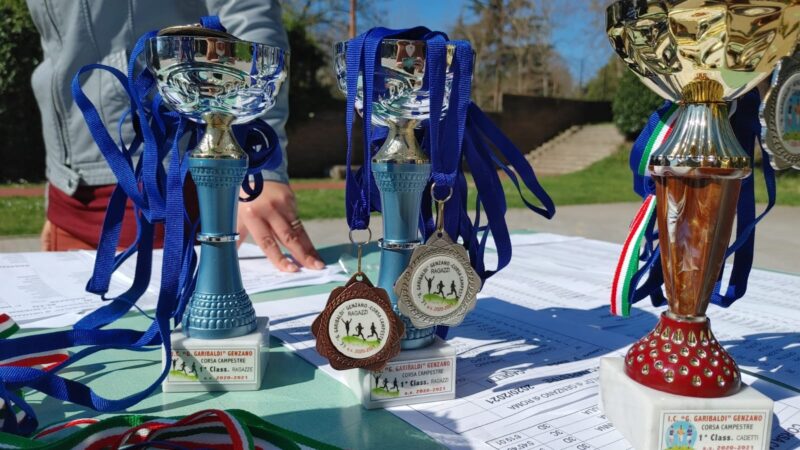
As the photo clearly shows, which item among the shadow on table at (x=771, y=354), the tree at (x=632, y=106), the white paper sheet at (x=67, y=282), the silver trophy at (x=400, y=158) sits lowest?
the white paper sheet at (x=67, y=282)

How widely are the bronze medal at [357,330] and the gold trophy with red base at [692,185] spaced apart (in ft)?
0.78

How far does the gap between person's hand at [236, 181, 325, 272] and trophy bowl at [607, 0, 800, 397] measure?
2.96ft

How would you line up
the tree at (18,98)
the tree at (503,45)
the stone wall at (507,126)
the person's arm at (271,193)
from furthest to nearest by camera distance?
the tree at (503,45)
the stone wall at (507,126)
the tree at (18,98)
the person's arm at (271,193)

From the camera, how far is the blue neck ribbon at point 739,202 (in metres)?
0.69

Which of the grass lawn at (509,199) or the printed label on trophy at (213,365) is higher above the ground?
the printed label on trophy at (213,365)

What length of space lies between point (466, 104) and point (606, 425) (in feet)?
1.21

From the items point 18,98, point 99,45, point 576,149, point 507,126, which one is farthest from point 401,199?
point 507,126

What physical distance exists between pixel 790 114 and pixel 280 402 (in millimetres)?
609

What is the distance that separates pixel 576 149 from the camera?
14.0 m

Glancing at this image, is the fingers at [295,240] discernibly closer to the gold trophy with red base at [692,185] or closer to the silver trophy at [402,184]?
the silver trophy at [402,184]

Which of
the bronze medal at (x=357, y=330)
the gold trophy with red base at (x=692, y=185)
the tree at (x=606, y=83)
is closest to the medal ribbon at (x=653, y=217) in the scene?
the gold trophy with red base at (x=692, y=185)

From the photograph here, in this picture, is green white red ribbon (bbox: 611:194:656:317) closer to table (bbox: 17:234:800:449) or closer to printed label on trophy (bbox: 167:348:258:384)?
table (bbox: 17:234:800:449)

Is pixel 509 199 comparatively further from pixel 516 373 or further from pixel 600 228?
pixel 516 373

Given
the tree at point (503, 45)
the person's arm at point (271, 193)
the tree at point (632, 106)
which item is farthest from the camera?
the tree at point (503, 45)
